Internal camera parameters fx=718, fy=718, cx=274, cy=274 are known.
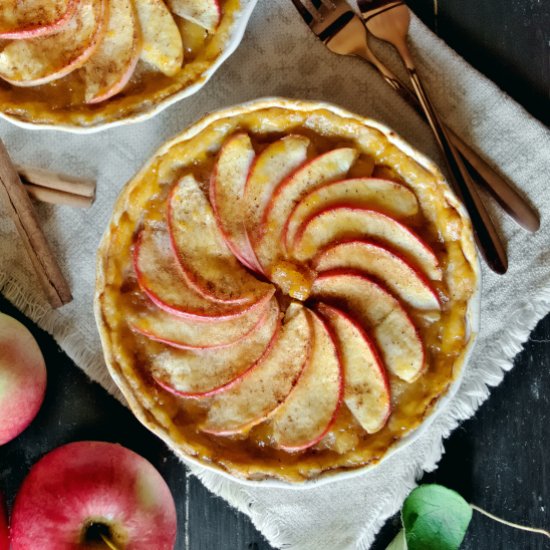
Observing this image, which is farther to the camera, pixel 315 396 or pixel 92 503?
pixel 92 503

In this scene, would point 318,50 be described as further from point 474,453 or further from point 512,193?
point 474,453

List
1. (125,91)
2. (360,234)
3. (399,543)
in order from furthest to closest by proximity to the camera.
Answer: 1. (399,543)
2. (125,91)
3. (360,234)

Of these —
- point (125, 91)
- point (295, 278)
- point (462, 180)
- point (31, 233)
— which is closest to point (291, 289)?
point (295, 278)

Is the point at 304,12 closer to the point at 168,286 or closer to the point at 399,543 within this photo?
the point at 168,286

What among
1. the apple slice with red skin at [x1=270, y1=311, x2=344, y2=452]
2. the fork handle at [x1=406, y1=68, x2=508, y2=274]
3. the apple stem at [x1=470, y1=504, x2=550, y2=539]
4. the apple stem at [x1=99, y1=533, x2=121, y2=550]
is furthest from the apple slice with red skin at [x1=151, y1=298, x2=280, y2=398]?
the apple stem at [x1=470, y1=504, x2=550, y2=539]

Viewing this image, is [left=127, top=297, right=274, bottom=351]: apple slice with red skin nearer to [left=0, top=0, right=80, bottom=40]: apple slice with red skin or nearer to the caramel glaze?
the caramel glaze

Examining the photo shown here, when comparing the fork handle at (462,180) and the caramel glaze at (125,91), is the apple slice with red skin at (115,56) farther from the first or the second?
Result: the fork handle at (462,180)

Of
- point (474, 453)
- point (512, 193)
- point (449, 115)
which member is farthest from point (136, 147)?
point (474, 453)

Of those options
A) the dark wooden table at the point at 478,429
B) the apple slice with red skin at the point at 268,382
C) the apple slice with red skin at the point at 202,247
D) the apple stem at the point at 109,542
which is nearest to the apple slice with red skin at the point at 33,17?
the apple slice with red skin at the point at 202,247
